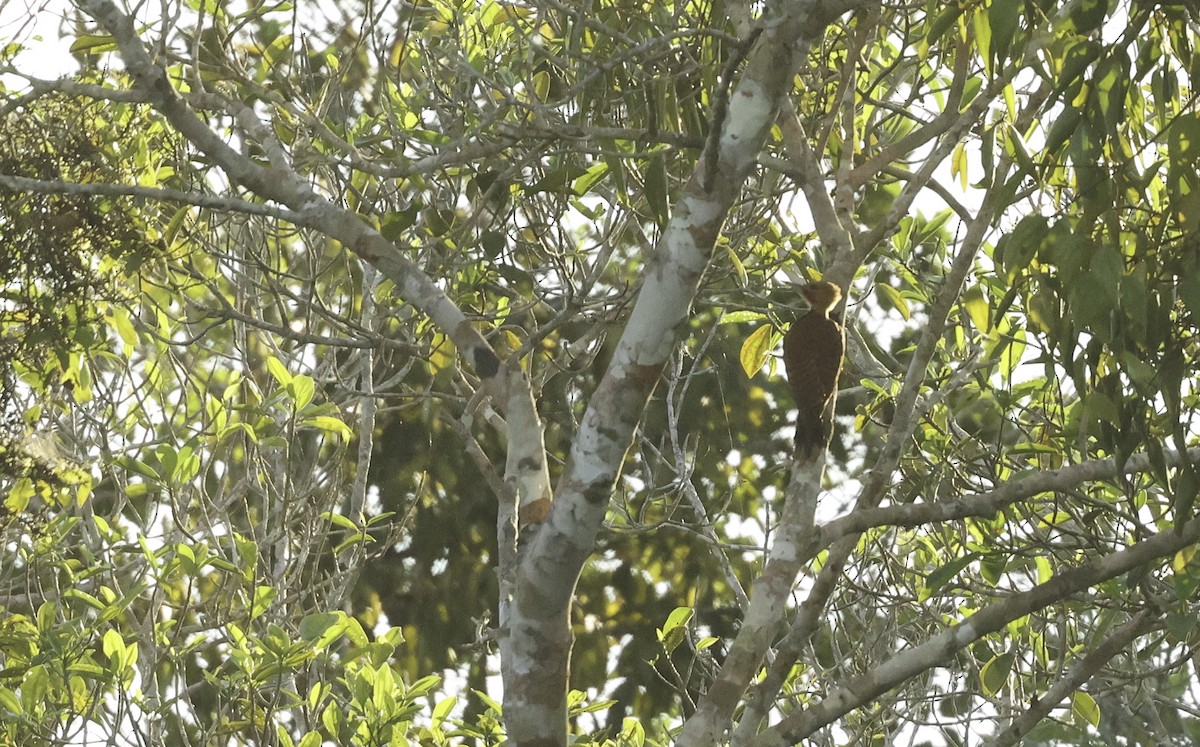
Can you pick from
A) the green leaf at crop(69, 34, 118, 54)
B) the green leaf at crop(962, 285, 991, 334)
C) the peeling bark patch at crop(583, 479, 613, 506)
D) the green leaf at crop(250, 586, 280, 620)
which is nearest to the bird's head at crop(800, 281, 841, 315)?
the green leaf at crop(962, 285, 991, 334)

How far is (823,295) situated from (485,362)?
681 millimetres

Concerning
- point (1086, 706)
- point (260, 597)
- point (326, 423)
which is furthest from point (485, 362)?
point (1086, 706)

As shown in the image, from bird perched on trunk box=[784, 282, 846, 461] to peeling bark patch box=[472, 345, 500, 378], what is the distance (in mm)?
578

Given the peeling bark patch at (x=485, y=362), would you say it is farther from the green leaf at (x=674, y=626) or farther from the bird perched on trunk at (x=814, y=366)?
the green leaf at (x=674, y=626)

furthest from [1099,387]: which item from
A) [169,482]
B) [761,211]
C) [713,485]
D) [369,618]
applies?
[369,618]

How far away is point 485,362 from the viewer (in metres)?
2.47

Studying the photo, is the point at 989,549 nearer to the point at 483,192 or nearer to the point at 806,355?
the point at 806,355

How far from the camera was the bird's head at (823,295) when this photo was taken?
254 centimetres

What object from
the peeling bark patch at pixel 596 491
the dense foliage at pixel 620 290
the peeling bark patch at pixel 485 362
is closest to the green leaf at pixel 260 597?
the dense foliage at pixel 620 290

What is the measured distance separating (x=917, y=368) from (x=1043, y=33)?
76 centimetres

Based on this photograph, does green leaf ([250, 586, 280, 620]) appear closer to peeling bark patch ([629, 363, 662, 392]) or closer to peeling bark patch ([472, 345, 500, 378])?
peeling bark patch ([472, 345, 500, 378])

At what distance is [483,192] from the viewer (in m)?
2.99

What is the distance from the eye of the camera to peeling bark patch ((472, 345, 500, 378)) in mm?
2465

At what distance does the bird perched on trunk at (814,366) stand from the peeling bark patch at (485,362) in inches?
22.8
